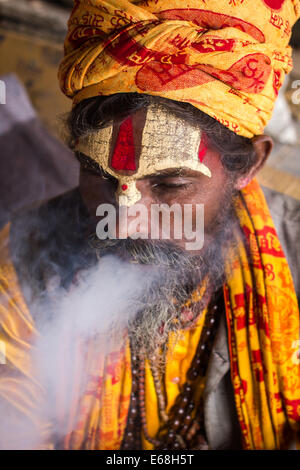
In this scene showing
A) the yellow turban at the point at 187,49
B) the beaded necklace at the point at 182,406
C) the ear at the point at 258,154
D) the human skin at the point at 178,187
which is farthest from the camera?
the beaded necklace at the point at 182,406

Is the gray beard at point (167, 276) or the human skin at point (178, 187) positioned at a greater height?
the human skin at point (178, 187)

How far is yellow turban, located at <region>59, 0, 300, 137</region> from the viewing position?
974 mm

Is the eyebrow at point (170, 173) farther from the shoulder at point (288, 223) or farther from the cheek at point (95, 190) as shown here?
the shoulder at point (288, 223)

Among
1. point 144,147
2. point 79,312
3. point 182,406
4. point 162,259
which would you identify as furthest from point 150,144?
point 182,406

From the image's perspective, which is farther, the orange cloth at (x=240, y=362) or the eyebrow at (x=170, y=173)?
the orange cloth at (x=240, y=362)

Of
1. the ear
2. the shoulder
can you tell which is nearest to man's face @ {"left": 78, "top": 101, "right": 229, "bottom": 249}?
the ear

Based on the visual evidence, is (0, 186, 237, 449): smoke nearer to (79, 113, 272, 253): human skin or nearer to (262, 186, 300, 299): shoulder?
(79, 113, 272, 253): human skin

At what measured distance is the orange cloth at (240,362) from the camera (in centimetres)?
126

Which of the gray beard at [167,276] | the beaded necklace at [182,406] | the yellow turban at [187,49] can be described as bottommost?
the beaded necklace at [182,406]

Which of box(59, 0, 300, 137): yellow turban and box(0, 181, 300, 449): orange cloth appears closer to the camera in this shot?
box(59, 0, 300, 137): yellow turban

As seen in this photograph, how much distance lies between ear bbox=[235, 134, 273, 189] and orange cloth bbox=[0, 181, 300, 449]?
0.20 ft

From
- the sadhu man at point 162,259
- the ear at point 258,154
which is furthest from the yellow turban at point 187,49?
the ear at point 258,154

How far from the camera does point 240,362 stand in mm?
1287
